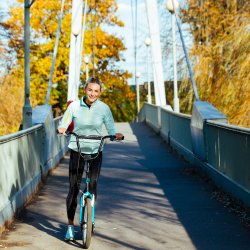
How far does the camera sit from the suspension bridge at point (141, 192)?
7.90 meters

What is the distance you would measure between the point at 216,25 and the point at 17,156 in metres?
→ 21.4

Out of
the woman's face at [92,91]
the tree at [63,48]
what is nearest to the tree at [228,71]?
the woman's face at [92,91]

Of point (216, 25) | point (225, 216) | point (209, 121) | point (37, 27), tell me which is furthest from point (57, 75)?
point (225, 216)

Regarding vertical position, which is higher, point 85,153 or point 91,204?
point 85,153

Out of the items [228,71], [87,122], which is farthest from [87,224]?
[228,71]

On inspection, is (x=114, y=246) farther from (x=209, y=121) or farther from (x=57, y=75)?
(x=57, y=75)

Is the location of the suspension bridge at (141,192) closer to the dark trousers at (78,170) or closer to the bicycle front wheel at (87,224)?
the bicycle front wheel at (87,224)

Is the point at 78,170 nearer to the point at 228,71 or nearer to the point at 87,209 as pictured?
the point at 87,209

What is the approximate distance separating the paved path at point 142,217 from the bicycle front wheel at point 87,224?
152 millimetres

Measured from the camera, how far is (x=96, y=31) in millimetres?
55375

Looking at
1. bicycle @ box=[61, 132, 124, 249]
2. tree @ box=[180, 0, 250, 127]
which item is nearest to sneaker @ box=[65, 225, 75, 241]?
bicycle @ box=[61, 132, 124, 249]

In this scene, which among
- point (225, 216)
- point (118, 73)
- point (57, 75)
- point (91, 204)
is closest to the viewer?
point (91, 204)

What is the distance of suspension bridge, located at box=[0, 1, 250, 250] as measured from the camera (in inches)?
311

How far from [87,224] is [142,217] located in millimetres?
2092
